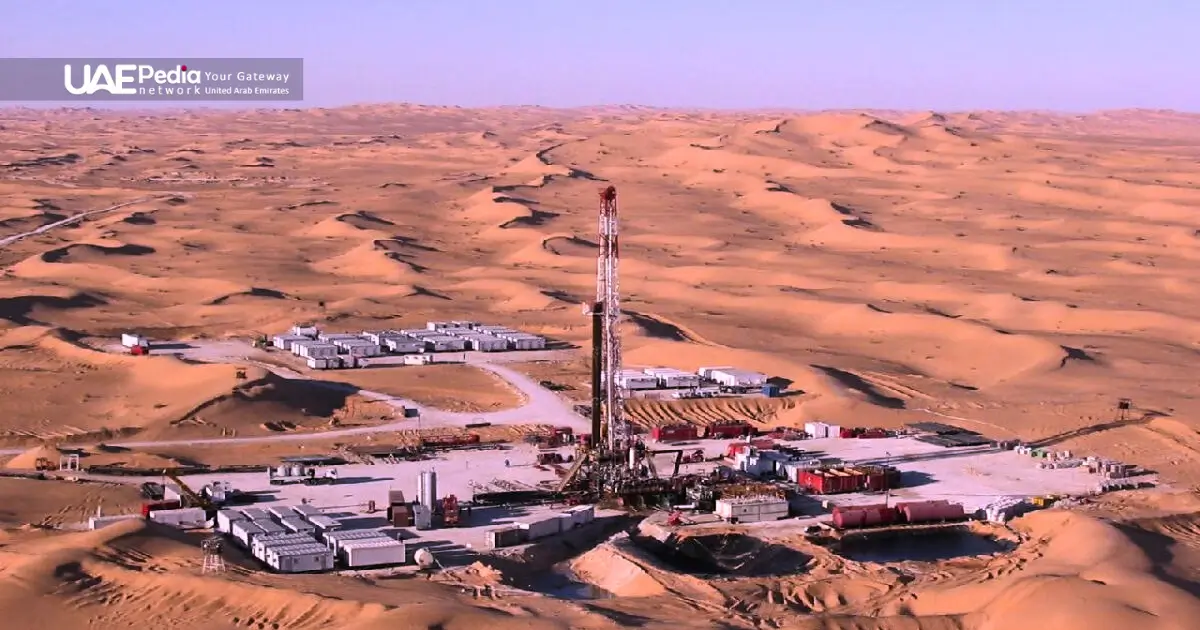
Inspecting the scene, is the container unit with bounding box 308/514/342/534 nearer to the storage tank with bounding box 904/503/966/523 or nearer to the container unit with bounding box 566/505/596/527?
the container unit with bounding box 566/505/596/527

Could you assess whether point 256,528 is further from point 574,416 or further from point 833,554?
point 574,416

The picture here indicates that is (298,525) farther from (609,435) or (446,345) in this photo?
(446,345)

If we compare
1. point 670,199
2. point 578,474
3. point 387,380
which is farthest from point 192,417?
point 670,199

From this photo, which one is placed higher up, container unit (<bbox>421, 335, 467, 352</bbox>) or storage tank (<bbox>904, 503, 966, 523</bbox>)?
storage tank (<bbox>904, 503, 966, 523</bbox>)

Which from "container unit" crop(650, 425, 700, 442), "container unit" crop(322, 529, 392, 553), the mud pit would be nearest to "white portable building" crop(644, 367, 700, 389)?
"container unit" crop(650, 425, 700, 442)

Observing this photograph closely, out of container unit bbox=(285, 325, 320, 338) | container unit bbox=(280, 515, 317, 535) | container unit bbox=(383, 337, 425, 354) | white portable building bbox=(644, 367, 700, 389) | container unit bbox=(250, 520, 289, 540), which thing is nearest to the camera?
container unit bbox=(250, 520, 289, 540)

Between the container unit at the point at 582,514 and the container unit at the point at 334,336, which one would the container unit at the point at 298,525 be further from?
the container unit at the point at 334,336
